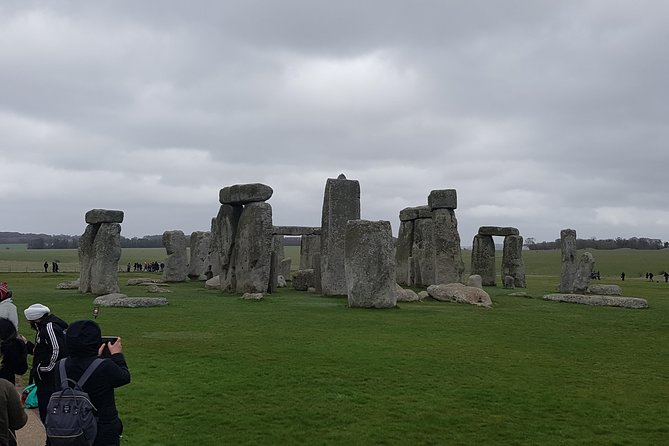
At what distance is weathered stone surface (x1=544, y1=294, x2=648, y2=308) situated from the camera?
2014 cm

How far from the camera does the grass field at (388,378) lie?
7.02 m

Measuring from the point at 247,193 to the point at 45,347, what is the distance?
1791cm

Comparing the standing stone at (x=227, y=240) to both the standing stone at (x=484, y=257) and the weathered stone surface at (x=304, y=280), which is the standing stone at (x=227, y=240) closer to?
the weathered stone surface at (x=304, y=280)

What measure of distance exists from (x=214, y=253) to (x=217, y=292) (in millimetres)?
5337

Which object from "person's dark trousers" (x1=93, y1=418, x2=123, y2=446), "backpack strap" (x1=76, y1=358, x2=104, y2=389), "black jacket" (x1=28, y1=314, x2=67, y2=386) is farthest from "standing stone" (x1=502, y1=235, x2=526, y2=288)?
"backpack strap" (x1=76, y1=358, x2=104, y2=389)

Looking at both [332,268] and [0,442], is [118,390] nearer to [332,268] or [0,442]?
[0,442]

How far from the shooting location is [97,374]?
4.81m

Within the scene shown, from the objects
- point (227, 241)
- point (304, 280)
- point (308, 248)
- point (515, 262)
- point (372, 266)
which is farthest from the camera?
point (308, 248)

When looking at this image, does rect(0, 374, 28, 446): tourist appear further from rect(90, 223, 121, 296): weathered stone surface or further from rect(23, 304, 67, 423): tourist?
rect(90, 223, 121, 296): weathered stone surface

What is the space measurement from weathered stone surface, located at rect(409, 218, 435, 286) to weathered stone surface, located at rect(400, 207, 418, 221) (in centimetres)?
44

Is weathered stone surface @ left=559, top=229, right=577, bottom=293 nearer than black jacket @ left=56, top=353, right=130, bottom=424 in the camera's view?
No

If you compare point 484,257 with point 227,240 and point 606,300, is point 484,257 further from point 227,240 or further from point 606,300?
point 227,240

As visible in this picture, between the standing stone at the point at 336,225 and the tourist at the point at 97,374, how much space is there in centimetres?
1795

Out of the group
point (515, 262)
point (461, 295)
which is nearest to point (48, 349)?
point (461, 295)
